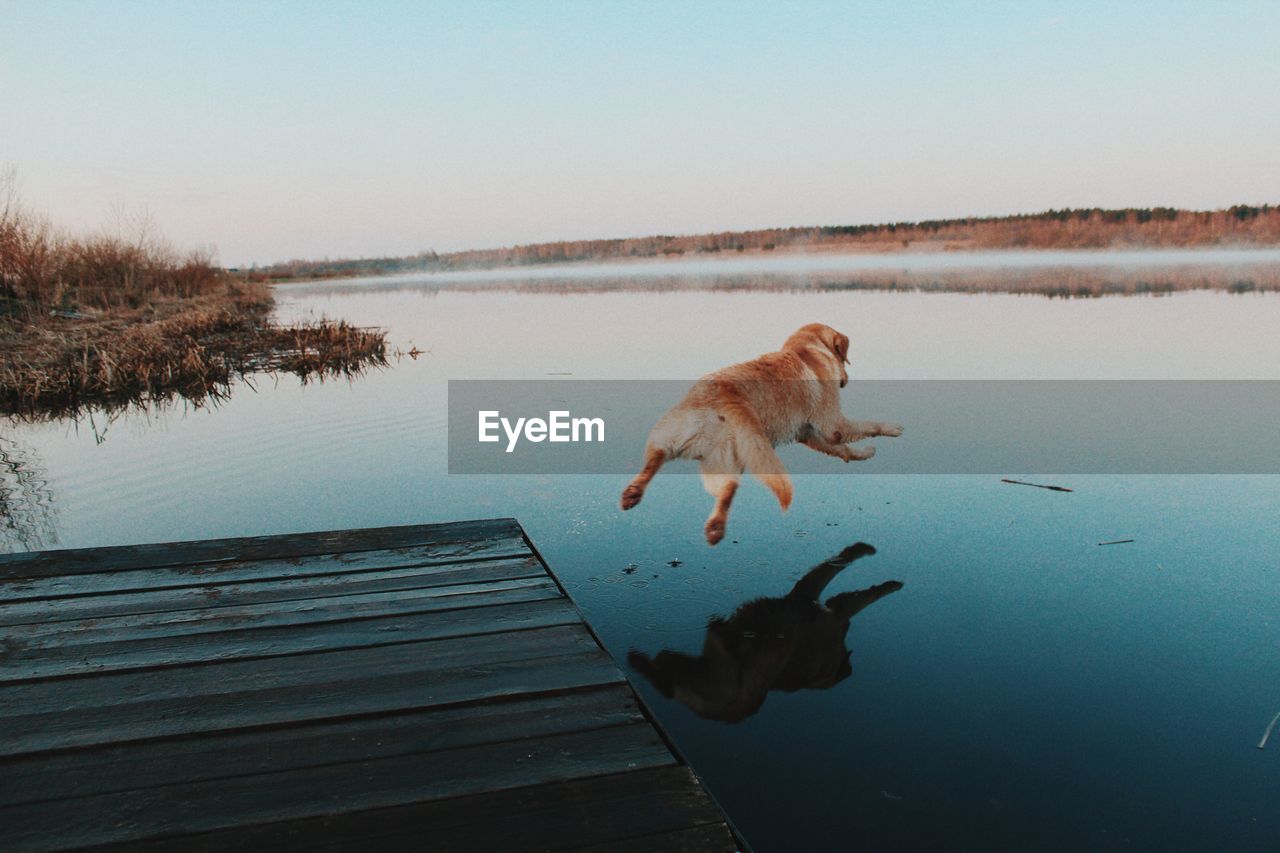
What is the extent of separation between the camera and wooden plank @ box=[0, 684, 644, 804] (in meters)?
2.15

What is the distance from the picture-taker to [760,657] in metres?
3.92

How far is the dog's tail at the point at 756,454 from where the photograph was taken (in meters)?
4.32

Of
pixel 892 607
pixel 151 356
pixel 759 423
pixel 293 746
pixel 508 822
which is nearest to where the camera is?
pixel 508 822

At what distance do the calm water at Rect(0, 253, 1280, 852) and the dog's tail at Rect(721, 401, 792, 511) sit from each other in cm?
65

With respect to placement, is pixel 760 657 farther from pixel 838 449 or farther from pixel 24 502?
pixel 24 502

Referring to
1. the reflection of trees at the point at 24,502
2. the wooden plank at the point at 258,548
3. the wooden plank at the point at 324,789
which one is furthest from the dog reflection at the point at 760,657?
the reflection of trees at the point at 24,502

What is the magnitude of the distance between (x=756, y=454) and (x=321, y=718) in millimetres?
2602

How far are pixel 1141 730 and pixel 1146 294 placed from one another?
23772 millimetres

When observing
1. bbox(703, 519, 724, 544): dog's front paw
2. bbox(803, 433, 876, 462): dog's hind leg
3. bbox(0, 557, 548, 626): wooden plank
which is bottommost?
bbox(0, 557, 548, 626): wooden plank

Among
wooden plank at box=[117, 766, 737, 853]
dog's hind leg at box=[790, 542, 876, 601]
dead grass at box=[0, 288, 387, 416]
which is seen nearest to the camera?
wooden plank at box=[117, 766, 737, 853]

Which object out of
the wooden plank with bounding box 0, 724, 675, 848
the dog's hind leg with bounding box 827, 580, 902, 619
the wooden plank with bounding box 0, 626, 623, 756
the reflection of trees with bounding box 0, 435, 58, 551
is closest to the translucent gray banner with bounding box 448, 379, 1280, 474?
the dog's hind leg with bounding box 827, 580, 902, 619

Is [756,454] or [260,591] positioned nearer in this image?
[260,591]

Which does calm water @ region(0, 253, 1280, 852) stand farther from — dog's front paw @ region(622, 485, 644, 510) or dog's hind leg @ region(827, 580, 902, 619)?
dog's front paw @ region(622, 485, 644, 510)

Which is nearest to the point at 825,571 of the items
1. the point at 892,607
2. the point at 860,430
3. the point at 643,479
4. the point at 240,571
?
the point at 892,607
